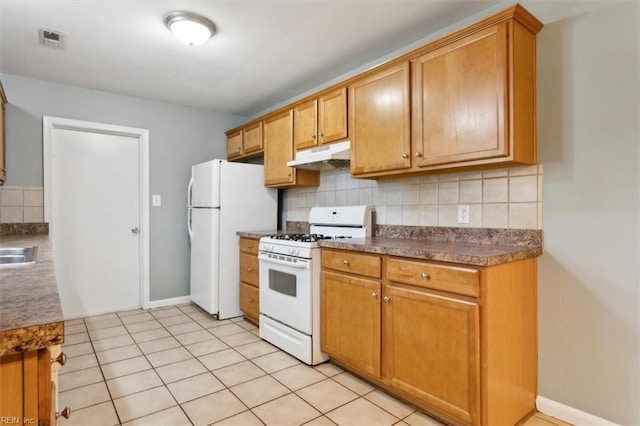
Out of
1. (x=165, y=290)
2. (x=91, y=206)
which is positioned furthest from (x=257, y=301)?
(x=91, y=206)

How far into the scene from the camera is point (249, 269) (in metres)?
3.33

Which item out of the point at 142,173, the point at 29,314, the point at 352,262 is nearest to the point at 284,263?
the point at 352,262

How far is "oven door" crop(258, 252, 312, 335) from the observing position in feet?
8.08

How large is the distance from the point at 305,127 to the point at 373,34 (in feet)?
3.15

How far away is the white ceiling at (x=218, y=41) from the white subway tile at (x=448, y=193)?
1.06 m

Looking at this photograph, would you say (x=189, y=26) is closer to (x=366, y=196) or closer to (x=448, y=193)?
(x=366, y=196)

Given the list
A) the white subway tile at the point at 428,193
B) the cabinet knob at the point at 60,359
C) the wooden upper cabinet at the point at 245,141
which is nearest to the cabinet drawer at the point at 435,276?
the white subway tile at the point at 428,193

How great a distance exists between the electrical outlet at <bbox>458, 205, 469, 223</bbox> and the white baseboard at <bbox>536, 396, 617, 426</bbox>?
1.04 metres

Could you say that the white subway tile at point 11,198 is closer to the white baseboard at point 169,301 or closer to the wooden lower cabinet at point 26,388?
the white baseboard at point 169,301

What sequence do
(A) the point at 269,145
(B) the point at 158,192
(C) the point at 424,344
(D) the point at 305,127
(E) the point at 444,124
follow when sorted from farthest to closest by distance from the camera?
(B) the point at 158,192, (A) the point at 269,145, (D) the point at 305,127, (E) the point at 444,124, (C) the point at 424,344

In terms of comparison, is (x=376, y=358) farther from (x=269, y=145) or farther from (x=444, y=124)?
(x=269, y=145)

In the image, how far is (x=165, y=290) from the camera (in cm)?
395

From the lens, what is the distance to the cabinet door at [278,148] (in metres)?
3.31

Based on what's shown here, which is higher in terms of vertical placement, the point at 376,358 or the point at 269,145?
the point at 269,145
